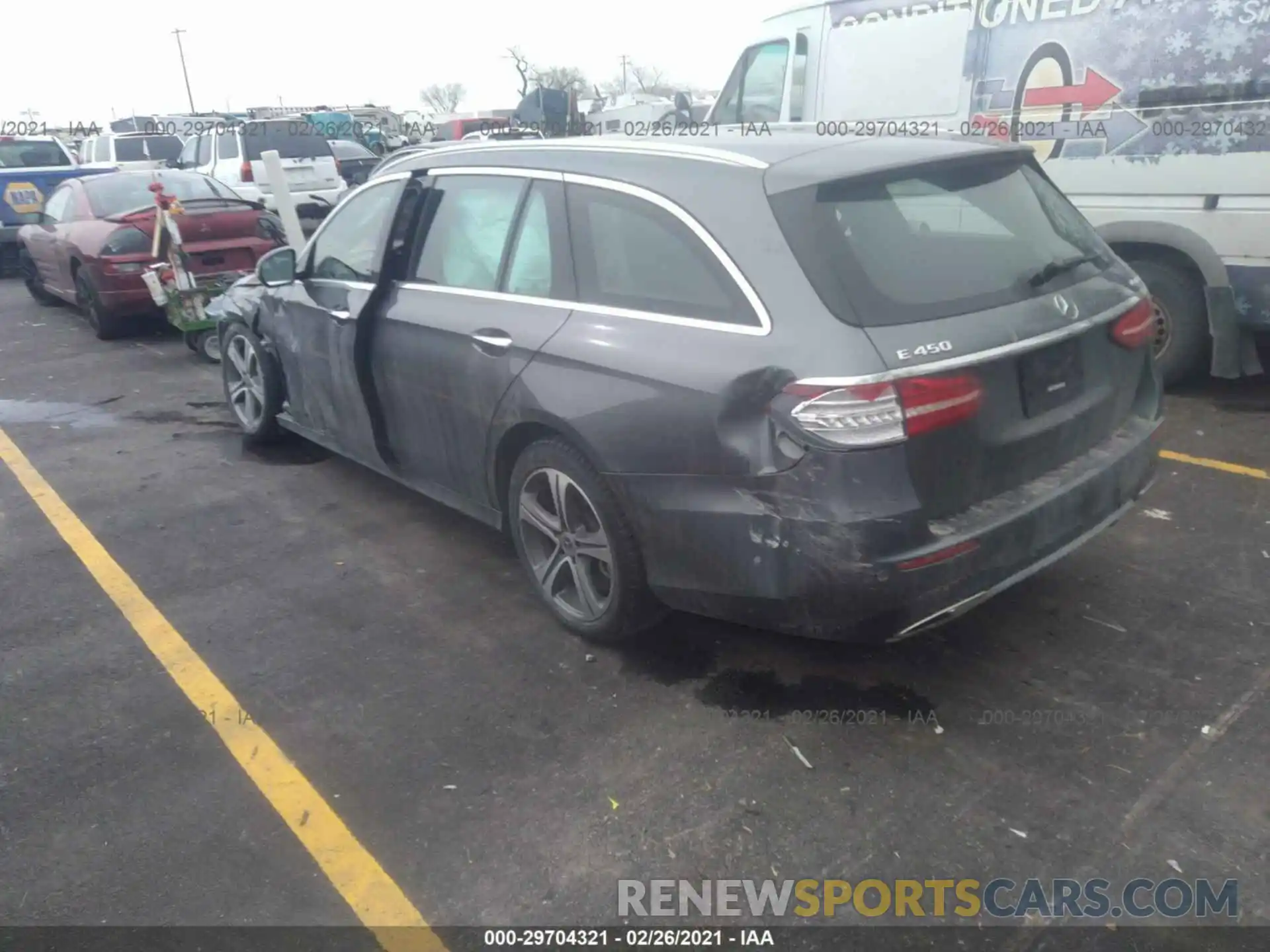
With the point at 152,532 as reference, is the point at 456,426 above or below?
above

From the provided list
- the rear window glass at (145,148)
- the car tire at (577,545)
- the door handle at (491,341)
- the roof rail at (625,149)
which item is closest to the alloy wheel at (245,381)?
the roof rail at (625,149)

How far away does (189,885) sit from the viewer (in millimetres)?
2660

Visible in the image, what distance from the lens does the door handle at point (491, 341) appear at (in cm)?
366

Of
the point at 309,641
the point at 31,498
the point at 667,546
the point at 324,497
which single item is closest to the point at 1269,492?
the point at 667,546

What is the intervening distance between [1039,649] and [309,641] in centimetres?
273

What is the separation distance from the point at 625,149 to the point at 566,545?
1.44 m

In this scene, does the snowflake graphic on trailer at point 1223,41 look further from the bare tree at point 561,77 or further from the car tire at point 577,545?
the bare tree at point 561,77

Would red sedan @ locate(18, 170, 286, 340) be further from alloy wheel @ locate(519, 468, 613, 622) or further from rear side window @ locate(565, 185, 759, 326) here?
rear side window @ locate(565, 185, 759, 326)

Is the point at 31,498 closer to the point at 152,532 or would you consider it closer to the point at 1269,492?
the point at 152,532

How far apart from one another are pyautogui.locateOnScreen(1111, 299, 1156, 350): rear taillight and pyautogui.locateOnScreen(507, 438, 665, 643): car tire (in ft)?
5.83

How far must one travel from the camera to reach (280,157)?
50.1ft

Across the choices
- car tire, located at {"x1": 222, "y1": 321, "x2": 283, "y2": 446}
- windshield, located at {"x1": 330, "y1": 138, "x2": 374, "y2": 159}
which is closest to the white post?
car tire, located at {"x1": 222, "y1": 321, "x2": 283, "y2": 446}

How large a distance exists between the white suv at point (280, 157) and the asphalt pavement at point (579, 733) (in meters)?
12.0
